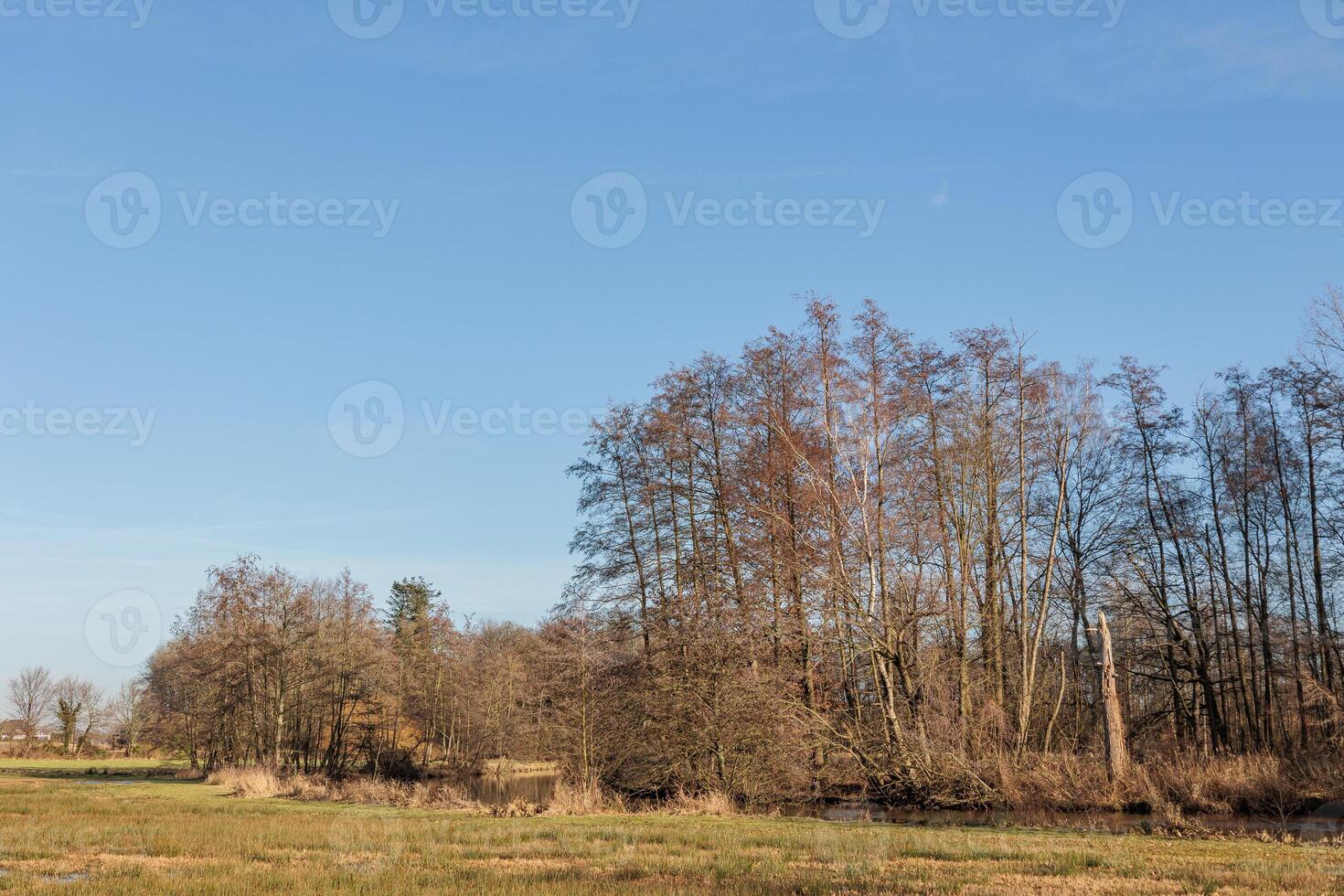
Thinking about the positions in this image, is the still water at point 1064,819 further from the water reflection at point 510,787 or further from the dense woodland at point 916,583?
the water reflection at point 510,787

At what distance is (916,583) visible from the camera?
3016cm

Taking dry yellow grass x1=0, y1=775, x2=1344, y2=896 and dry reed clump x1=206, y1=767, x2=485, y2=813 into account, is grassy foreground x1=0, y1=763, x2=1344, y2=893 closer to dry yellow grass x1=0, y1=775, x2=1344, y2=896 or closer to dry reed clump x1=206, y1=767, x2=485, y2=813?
dry yellow grass x1=0, y1=775, x2=1344, y2=896

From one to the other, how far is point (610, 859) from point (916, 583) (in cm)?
1821

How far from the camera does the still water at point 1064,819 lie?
2033 cm

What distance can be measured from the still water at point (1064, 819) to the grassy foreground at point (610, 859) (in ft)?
7.95

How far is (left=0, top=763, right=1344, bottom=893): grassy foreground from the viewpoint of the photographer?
1144 cm

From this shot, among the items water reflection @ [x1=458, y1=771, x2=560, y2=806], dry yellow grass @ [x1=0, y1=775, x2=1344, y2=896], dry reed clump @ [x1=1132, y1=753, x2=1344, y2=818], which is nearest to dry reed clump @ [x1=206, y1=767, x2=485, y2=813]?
water reflection @ [x1=458, y1=771, x2=560, y2=806]

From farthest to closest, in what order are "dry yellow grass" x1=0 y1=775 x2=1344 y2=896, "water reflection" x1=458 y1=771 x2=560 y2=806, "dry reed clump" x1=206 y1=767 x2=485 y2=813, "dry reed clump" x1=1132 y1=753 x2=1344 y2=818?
"water reflection" x1=458 y1=771 x2=560 y2=806 < "dry reed clump" x1=206 y1=767 x2=485 y2=813 < "dry reed clump" x1=1132 y1=753 x2=1344 y2=818 < "dry yellow grass" x1=0 y1=775 x2=1344 y2=896

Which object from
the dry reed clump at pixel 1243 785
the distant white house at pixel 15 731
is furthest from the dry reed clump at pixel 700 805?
the distant white house at pixel 15 731

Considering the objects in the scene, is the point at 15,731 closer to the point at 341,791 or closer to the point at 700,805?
the point at 341,791

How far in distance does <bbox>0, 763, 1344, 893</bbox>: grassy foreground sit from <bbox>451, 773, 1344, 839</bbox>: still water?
2422 millimetres

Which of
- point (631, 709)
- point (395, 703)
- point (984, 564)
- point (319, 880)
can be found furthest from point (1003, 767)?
point (395, 703)

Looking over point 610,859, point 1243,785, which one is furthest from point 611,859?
point 1243,785

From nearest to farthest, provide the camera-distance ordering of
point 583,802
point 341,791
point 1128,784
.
Answer: point 1128,784
point 583,802
point 341,791
